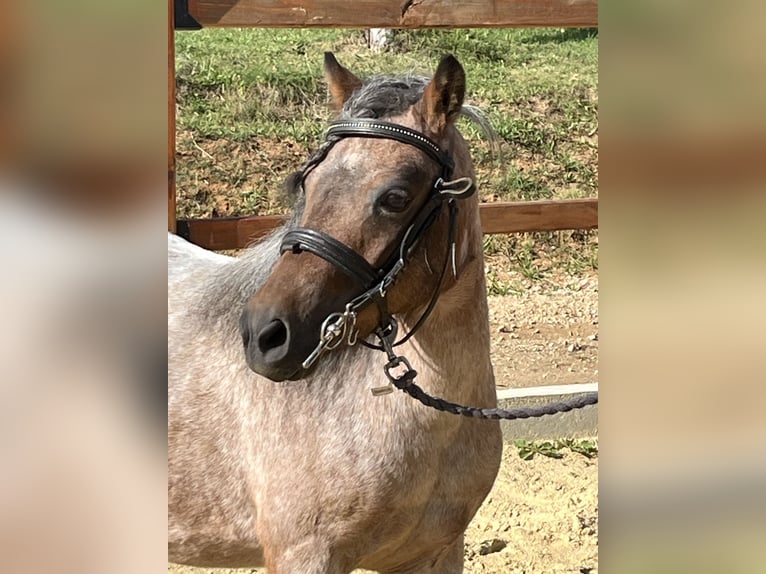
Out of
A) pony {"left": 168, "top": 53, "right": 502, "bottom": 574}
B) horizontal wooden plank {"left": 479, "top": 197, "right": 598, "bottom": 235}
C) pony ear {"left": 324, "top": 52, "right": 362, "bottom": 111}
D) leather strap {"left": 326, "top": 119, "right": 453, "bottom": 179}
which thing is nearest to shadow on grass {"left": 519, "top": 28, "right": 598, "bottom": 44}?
horizontal wooden plank {"left": 479, "top": 197, "right": 598, "bottom": 235}

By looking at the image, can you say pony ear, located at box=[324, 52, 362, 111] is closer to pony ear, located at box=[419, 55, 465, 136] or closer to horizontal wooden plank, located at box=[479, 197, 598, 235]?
pony ear, located at box=[419, 55, 465, 136]

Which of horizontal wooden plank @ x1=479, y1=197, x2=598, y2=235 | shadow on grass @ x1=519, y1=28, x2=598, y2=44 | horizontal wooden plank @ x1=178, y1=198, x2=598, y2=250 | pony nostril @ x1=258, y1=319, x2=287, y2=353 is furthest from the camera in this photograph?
shadow on grass @ x1=519, y1=28, x2=598, y2=44

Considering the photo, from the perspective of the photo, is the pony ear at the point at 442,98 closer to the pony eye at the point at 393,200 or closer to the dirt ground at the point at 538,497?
the pony eye at the point at 393,200

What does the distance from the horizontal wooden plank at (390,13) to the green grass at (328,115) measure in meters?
1.61

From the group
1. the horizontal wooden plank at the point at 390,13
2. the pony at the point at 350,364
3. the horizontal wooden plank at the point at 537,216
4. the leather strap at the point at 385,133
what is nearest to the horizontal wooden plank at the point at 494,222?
the horizontal wooden plank at the point at 537,216

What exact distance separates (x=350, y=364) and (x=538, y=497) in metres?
1.73

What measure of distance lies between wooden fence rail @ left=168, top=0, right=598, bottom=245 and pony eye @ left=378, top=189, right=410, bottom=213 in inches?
64.5

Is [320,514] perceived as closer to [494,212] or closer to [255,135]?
[494,212]

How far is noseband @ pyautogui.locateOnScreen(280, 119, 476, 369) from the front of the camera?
1523 millimetres

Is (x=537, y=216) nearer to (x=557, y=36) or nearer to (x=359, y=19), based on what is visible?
(x=359, y=19)
